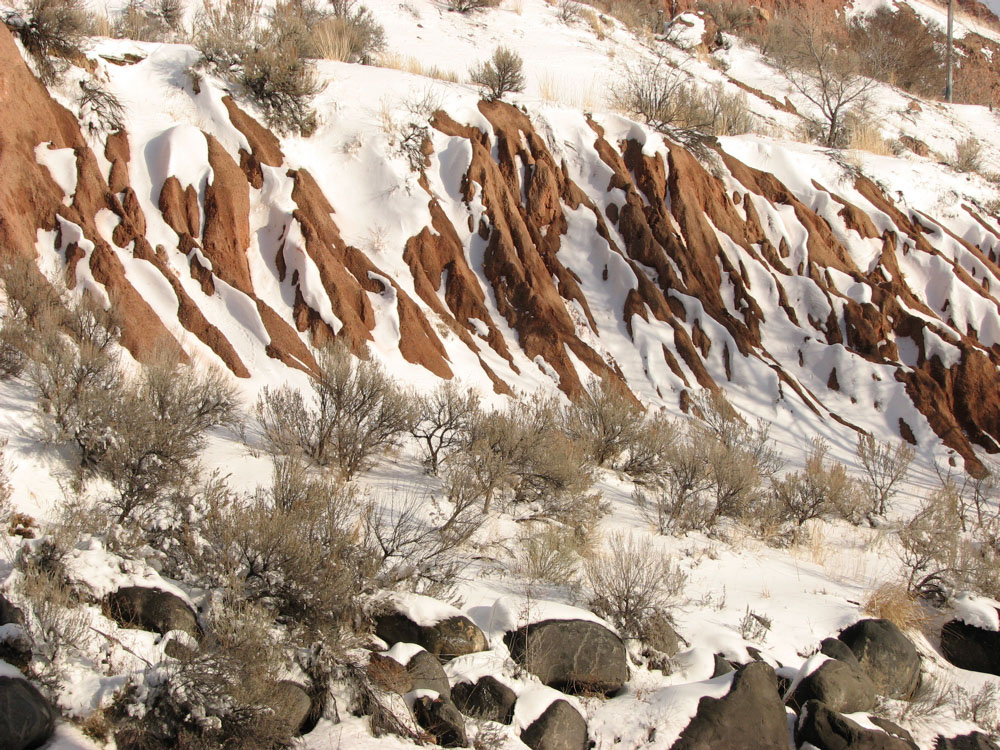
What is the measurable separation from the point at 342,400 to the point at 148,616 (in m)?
4.18

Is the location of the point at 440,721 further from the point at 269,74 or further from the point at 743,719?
the point at 269,74

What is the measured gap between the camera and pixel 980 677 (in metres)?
6.36

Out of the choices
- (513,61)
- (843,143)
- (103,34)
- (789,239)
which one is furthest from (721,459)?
(843,143)

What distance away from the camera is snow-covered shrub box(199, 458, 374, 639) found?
4688 millimetres

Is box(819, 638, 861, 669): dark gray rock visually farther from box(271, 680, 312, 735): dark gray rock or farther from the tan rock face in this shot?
the tan rock face

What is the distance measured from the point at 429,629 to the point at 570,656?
1.09 meters

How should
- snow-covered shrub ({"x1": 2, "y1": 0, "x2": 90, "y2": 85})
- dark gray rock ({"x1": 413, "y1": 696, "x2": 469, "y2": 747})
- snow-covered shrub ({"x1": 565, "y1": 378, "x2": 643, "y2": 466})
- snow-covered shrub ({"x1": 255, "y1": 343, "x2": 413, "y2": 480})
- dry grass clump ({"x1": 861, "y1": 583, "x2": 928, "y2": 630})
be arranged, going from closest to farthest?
dark gray rock ({"x1": 413, "y1": 696, "x2": 469, "y2": 747}), dry grass clump ({"x1": 861, "y1": 583, "x2": 928, "y2": 630}), snow-covered shrub ({"x1": 255, "y1": 343, "x2": 413, "y2": 480}), snow-covered shrub ({"x1": 565, "y1": 378, "x2": 643, "y2": 466}), snow-covered shrub ({"x1": 2, "y1": 0, "x2": 90, "y2": 85})

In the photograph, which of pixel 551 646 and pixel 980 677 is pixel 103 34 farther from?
pixel 980 677

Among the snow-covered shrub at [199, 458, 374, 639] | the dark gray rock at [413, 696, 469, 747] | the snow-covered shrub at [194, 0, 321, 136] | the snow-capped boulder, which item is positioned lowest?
the snow-capped boulder

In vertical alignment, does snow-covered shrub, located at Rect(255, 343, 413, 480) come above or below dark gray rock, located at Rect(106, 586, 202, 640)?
below

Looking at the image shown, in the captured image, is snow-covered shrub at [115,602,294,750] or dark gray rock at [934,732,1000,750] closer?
snow-covered shrub at [115,602,294,750]

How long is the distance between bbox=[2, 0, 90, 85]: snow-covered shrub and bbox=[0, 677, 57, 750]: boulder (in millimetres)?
11435

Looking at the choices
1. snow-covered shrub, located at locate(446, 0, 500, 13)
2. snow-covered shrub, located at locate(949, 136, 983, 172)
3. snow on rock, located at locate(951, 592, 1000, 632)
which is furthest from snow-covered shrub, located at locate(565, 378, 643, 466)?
snow-covered shrub, located at locate(446, 0, 500, 13)

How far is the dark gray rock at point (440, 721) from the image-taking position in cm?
427
